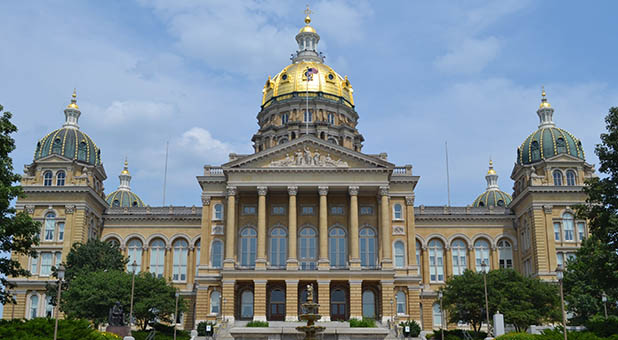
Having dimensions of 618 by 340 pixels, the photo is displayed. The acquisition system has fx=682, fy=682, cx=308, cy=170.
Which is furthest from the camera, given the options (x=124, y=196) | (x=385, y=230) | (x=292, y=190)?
(x=124, y=196)

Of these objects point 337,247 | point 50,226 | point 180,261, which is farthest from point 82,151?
point 337,247

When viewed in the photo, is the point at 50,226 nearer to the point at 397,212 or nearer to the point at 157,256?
the point at 157,256

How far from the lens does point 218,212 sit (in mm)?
67312

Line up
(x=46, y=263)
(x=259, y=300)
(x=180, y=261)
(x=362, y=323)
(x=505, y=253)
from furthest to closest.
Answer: (x=180, y=261)
(x=505, y=253)
(x=46, y=263)
(x=259, y=300)
(x=362, y=323)

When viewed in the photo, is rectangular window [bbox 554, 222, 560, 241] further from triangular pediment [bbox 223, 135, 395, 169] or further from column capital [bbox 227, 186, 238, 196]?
column capital [bbox 227, 186, 238, 196]

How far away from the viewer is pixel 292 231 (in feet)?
207

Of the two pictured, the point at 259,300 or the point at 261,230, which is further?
the point at 261,230

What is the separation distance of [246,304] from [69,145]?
82.8 feet

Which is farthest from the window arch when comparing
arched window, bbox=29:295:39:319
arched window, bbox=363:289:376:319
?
arched window, bbox=29:295:39:319

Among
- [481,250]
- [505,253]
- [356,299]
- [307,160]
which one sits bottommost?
[356,299]

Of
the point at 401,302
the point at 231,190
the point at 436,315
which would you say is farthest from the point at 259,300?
the point at 436,315

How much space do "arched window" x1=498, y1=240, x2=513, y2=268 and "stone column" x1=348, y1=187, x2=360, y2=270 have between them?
67.0 feet

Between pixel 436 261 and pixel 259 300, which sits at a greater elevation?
pixel 436 261

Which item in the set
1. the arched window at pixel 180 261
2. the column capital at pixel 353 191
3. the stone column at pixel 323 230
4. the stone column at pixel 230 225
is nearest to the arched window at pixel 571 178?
the column capital at pixel 353 191
